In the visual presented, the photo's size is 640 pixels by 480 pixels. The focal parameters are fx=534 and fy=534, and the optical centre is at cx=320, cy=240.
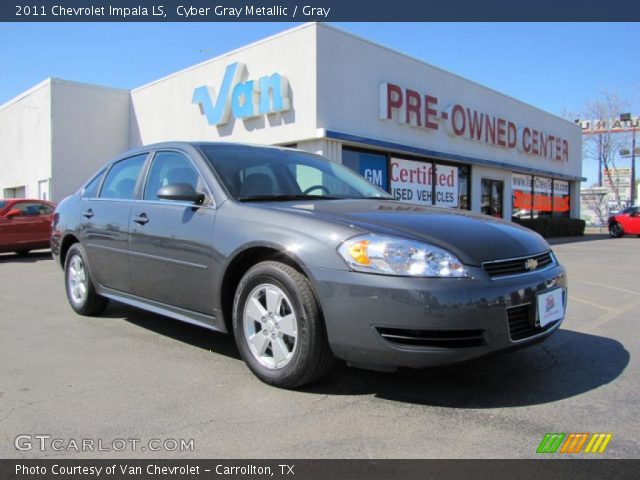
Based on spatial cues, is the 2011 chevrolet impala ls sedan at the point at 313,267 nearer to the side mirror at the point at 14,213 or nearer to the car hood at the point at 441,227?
the car hood at the point at 441,227

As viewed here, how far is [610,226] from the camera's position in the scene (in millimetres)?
22984

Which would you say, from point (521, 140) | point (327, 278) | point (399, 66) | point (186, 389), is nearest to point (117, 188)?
point (186, 389)

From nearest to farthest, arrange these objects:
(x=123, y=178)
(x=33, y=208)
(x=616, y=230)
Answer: (x=123, y=178)
(x=33, y=208)
(x=616, y=230)

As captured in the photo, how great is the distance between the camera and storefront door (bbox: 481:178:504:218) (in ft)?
63.7

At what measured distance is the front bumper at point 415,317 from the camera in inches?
107

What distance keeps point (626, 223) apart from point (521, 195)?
477 cm

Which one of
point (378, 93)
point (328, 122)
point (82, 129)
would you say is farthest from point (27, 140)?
point (378, 93)

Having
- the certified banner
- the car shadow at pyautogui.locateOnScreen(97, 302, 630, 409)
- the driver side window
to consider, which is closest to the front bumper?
the car shadow at pyautogui.locateOnScreen(97, 302, 630, 409)

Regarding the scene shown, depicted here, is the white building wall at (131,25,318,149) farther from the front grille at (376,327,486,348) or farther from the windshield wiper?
the front grille at (376,327,486,348)

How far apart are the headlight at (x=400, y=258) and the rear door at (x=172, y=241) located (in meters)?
1.15

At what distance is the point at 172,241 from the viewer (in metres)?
3.84

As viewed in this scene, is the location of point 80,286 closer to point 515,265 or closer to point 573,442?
point 515,265

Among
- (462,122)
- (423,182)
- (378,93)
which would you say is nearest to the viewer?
(378,93)
